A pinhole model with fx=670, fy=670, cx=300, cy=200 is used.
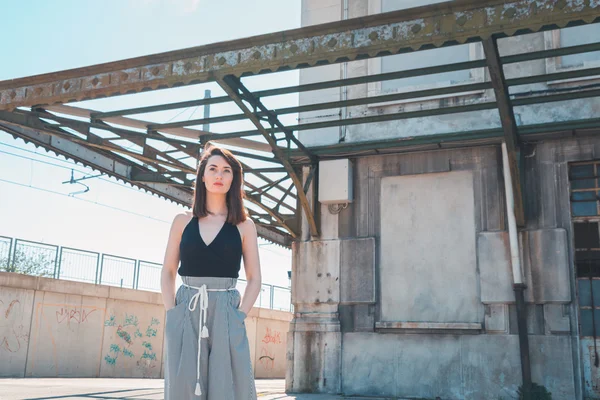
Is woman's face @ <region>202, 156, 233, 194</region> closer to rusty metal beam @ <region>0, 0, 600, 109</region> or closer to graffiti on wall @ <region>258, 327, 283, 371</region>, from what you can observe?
rusty metal beam @ <region>0, 0, 600, 109</region>

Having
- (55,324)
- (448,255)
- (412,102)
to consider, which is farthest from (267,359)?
(412,102)

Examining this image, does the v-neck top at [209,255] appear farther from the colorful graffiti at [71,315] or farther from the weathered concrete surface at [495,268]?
the colorful graffiti at [71,315]

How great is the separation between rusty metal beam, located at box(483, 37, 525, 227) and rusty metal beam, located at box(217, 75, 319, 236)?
311 cm

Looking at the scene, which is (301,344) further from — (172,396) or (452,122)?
(172,396)

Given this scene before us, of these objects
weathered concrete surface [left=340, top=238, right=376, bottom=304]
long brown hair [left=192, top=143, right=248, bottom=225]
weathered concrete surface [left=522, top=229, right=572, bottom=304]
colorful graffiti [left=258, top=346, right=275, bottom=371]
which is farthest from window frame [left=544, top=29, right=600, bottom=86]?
colorful graffiti [left=258, top=346, right=275, bottom=371]

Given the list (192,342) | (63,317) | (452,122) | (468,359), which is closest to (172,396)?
(192,342)

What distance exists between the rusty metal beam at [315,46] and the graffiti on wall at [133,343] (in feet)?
41.3

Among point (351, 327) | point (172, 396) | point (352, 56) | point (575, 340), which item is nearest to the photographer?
point (172, 396)

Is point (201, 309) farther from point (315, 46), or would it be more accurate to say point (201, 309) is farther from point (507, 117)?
point (507, 117)

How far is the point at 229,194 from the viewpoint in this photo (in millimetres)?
3504

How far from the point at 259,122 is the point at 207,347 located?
6.34m

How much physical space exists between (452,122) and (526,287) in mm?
2785

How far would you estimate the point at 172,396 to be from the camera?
308 cm

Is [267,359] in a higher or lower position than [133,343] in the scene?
lower
